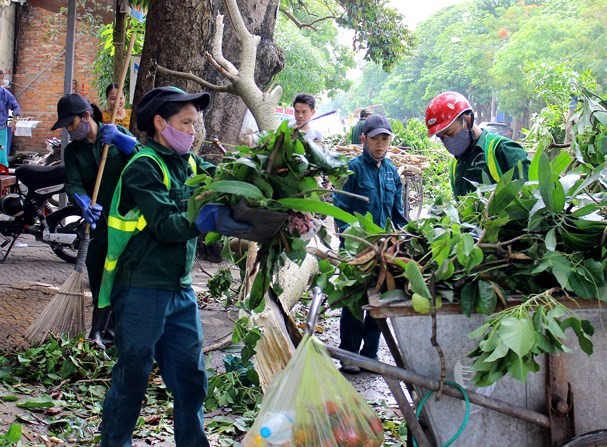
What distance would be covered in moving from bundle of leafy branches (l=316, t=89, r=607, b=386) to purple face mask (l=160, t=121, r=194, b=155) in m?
0.81

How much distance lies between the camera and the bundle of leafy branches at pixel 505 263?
8.45 feet

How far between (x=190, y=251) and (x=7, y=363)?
2313 millimetres

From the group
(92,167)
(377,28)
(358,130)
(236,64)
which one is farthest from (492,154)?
(377,28)

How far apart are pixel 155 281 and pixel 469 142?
2.04 meters

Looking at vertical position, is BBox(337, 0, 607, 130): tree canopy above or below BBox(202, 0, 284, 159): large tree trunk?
above

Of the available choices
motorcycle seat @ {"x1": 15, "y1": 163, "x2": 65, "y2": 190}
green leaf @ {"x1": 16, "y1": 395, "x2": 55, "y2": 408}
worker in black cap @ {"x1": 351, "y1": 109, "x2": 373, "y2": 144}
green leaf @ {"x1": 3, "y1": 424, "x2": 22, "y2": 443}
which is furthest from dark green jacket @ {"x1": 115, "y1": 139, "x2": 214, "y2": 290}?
worker in black cap @ {"x1": 351, "y1": 109, "x2": 373, "y2": 144}

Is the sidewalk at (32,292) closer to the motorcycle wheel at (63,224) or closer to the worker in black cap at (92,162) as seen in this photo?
the motorcycle wheel at (63,224)

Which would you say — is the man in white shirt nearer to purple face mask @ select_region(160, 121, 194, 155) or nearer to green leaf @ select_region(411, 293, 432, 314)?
purple face mask @ select_region(160, 121, 194, 155)

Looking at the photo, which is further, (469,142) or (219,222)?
(469,142)

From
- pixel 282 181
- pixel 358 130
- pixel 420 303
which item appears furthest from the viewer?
pixel 358 130

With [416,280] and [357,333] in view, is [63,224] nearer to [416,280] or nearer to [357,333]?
[357,333]

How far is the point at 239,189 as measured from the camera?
8.79 ft

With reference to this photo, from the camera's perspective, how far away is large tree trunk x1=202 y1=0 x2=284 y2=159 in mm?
8742

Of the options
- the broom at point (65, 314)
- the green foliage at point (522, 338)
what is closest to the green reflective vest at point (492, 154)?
the green foliage at point (522, 338)
